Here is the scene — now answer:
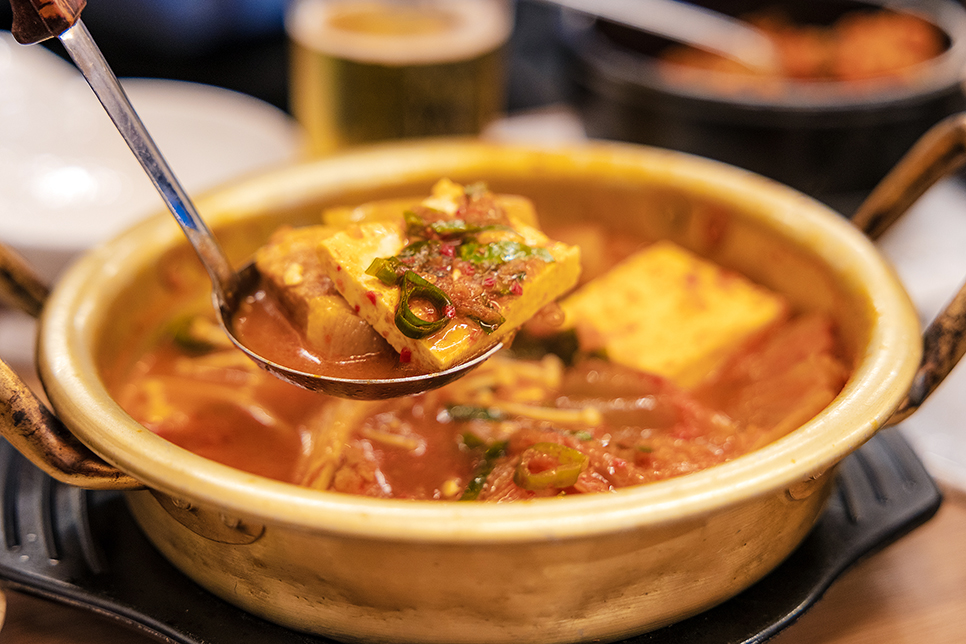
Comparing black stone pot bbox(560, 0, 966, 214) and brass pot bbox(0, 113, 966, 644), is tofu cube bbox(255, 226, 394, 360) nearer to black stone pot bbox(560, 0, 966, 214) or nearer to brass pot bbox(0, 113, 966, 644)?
brass pot bbox(0, 113, 966, 644)

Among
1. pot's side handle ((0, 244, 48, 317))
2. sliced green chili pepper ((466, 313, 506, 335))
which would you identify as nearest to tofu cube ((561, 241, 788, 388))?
sliced green chili pepper ((466, 313, 506, 335))

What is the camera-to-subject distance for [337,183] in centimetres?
189

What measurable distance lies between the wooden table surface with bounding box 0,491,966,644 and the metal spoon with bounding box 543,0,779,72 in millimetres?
1979

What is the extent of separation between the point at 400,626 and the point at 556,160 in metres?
1.27

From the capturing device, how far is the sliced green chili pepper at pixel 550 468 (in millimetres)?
1172

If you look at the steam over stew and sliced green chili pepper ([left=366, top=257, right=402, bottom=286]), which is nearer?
sliced green chili pepper ([left=366, top=257, right=402, bottom=286])

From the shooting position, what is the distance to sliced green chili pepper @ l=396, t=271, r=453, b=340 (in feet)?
3.68

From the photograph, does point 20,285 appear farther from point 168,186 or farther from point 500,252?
point 500,252

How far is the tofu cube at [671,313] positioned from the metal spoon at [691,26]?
1370mm

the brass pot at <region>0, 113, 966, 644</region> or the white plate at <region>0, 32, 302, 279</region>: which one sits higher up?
the brass pot at <region>0, 113, 966, 644</region>

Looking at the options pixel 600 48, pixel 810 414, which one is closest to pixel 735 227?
pixel 810 414

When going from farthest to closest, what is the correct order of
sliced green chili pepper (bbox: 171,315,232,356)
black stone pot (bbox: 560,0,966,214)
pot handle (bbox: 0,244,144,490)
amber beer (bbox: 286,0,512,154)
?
amber beer (bbox: 286,0,512,154)
black stone pot (bbox: 560,0,966,214)
sliced green chili pepper (bbox: 171,315,232,356)
pot handle (bbox: 0,244,144,490)

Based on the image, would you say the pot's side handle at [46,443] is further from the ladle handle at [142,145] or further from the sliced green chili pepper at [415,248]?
the sliced green chili pepper at [415,248]

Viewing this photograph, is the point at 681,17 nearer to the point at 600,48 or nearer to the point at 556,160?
the point at 600,48
